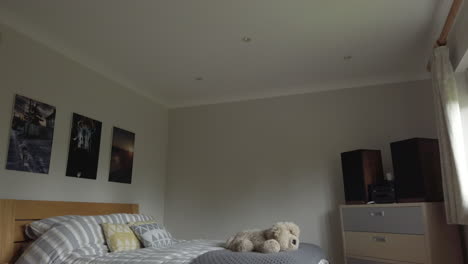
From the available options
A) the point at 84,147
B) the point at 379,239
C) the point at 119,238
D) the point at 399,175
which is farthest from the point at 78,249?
the point at 399,175

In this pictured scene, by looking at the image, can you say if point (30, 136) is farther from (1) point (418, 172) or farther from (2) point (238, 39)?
(1) point (418, 172)

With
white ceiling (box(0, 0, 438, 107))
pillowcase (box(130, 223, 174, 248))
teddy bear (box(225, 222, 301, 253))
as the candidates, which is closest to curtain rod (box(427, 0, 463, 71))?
white ceiling (box(0, 0, 438, 107))

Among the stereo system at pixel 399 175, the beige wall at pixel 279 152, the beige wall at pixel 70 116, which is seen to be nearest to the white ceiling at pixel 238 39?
the beige wall at pixel 70 116

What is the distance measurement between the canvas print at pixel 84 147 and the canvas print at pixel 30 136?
0.23 meters

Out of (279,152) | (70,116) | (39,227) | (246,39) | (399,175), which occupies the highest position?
(246,39)

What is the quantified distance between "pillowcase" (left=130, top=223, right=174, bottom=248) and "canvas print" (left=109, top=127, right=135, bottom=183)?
38.9 inches

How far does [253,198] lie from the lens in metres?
4.10

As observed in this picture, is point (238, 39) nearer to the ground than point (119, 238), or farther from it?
farther from it

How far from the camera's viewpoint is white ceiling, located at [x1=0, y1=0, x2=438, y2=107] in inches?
100

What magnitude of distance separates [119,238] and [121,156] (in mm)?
1368

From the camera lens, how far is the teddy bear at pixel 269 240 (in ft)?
6.80

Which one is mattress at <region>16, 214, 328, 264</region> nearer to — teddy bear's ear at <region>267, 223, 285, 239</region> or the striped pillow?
the striped pillow

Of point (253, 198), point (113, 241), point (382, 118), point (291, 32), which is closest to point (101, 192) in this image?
point (113, 241)

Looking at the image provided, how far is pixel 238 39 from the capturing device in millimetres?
3002
